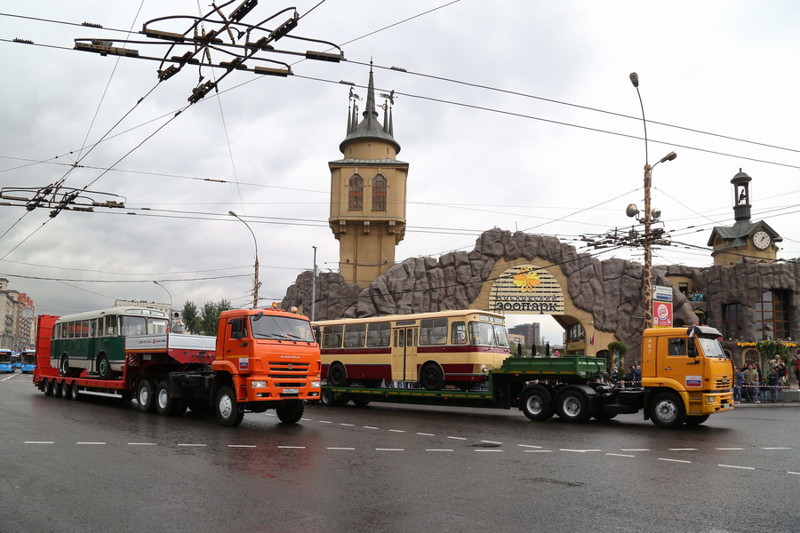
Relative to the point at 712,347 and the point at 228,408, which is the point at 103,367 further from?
the point at 712,347

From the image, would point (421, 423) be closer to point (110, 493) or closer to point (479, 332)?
point (479, 332)

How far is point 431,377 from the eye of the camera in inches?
803

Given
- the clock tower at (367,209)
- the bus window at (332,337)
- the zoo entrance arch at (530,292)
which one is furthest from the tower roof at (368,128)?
the bus window at (332,337)

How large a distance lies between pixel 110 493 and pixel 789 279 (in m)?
53.7

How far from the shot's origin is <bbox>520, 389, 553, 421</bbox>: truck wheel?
682 inches

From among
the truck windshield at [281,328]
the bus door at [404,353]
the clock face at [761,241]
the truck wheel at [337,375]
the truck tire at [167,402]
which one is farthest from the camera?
the clock face at [761,241]

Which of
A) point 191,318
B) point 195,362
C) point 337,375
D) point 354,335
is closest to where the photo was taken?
point 195,362

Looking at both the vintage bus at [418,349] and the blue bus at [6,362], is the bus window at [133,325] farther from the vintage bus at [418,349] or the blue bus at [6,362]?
the blue bus at [6,362]

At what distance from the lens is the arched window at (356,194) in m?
49.1

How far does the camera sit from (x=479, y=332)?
64.2 feet

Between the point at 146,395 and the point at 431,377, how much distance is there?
8.84m

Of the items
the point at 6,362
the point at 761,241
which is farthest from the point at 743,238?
the point at 6,362

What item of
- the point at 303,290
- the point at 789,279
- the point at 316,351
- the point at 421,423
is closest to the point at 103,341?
the point at 316,351

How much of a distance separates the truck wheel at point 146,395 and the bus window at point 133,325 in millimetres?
2137
